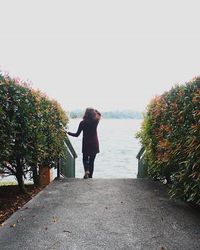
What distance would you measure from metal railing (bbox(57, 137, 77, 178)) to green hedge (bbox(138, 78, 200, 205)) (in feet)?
6.79

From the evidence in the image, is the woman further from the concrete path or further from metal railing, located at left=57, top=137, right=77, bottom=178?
the concrete path

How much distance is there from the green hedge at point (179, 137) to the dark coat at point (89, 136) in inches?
60.4

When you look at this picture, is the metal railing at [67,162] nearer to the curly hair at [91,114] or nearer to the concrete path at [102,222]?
the curly hair at [91,114]

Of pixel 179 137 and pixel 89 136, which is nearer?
pixel 179 137

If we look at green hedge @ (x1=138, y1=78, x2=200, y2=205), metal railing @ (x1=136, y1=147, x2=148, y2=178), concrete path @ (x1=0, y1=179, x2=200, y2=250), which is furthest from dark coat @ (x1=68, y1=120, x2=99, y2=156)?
A: concrete path @ (x1=0, y1=179, x2=200, y2=250)

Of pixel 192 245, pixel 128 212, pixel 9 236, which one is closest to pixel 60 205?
pixel 128 212

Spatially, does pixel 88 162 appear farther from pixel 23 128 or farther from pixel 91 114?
pixel 23 128

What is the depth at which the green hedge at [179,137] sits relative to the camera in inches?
170

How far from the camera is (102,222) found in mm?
4184

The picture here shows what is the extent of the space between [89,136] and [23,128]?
A: 324 centimetres

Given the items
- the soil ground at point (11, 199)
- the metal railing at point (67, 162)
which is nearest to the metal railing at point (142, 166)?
the metal railing at point (67, 162)

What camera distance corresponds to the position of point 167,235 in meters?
3.74

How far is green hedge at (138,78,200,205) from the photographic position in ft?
14.2

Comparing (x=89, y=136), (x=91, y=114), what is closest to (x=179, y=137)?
(x=91, y=114)
